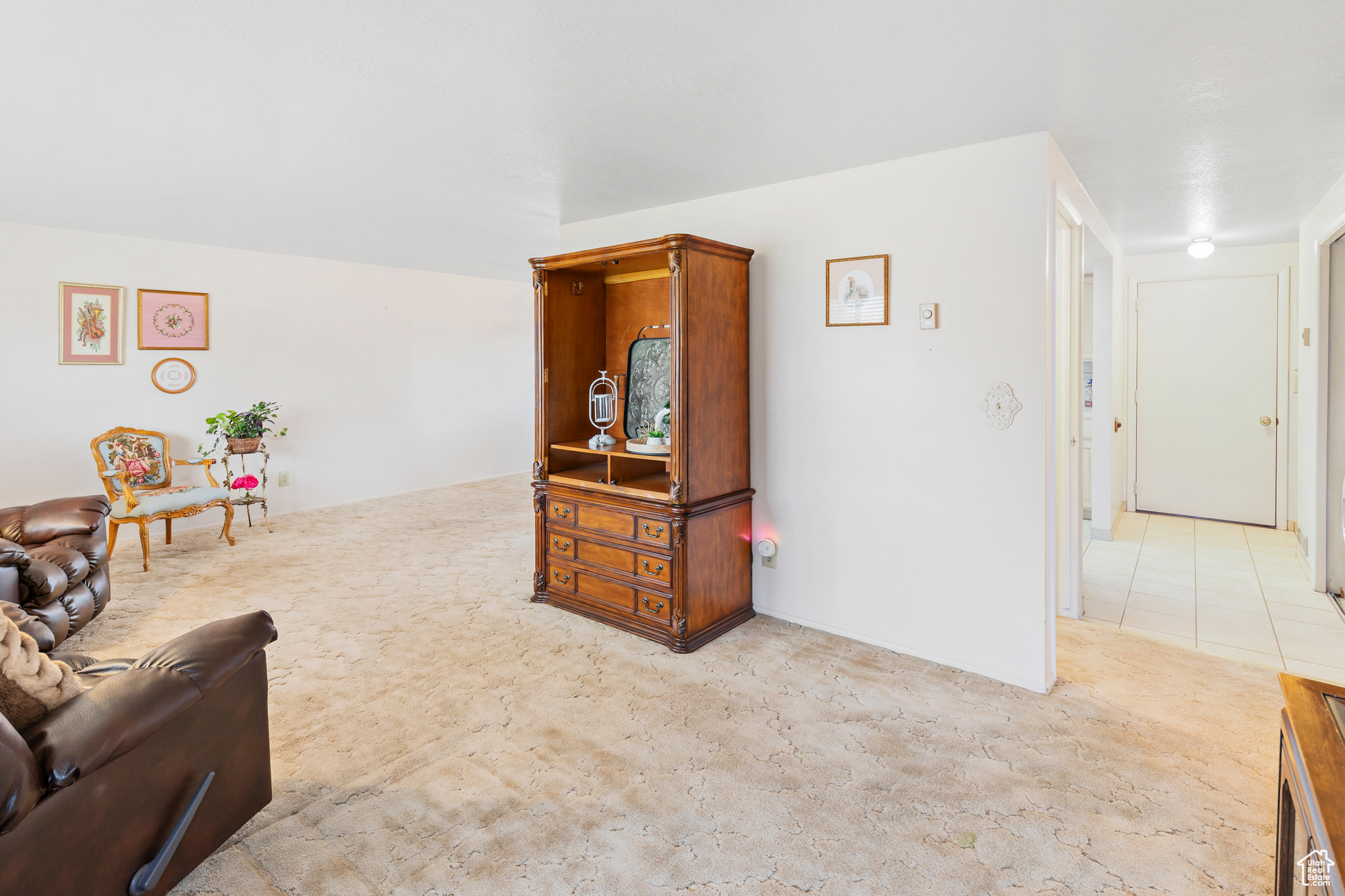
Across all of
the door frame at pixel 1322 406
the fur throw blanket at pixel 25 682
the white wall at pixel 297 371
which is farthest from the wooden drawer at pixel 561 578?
the door frame at pixel 1322 406

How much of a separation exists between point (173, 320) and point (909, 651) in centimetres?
620

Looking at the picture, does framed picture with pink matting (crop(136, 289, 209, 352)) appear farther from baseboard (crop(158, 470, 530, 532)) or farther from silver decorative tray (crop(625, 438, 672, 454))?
silver decorative tray (crop(625, 438, 672, 454))

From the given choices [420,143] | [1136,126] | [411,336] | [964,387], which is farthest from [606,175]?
[411,336]

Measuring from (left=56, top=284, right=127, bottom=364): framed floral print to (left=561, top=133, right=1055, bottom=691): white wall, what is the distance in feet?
15.9

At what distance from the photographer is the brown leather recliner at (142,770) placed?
1365mm

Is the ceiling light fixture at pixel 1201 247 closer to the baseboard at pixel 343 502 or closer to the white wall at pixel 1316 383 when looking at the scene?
the white wall at pixel 1316 383

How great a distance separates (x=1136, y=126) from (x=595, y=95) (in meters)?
2.22

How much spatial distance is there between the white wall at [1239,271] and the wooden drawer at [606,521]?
517cm

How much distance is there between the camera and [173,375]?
5602 millimetres

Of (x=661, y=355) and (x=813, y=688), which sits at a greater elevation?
(x=661, y=355)

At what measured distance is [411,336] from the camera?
23.9 feet

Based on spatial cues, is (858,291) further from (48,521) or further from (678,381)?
(48,521)

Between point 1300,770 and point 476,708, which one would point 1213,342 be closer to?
point 1300,770

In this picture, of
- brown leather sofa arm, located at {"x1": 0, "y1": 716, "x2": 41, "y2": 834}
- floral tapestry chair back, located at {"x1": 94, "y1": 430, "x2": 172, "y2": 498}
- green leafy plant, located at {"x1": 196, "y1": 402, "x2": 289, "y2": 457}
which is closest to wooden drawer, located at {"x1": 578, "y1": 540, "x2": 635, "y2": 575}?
brown leather sofa arm, located at {"x1": 0, "y1": 716, "x2": 41, "y2": 834}
